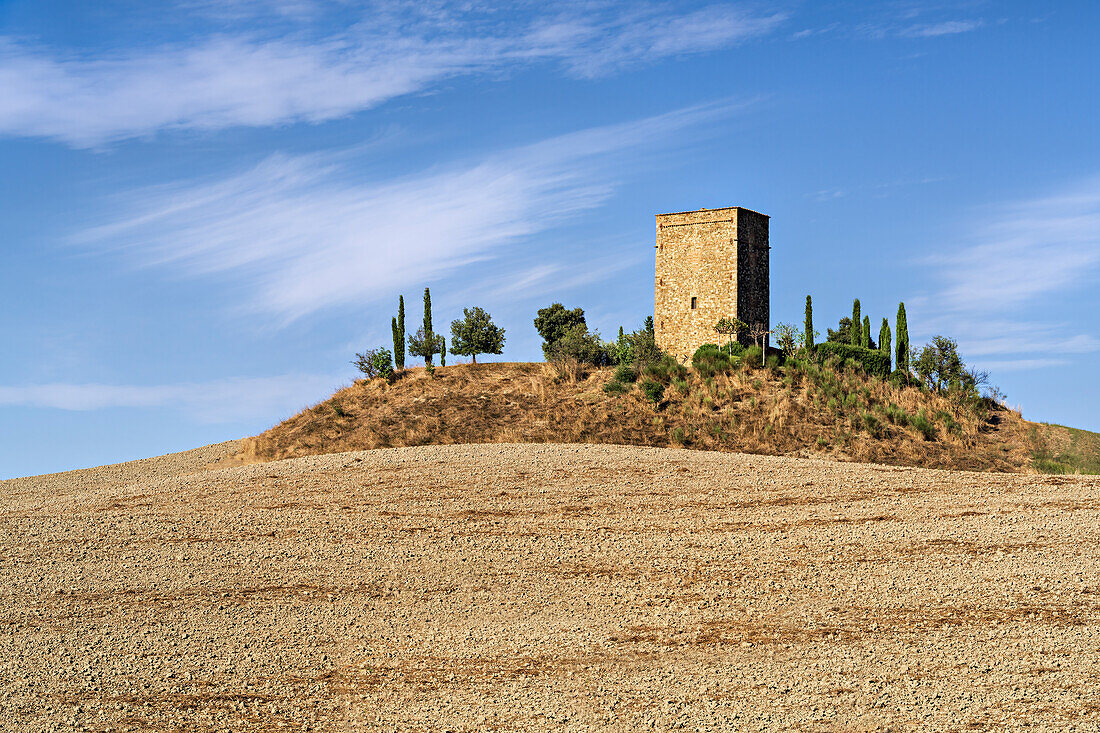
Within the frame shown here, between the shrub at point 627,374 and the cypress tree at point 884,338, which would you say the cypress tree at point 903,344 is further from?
the shrub at point 627,374

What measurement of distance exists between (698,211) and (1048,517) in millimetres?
24429

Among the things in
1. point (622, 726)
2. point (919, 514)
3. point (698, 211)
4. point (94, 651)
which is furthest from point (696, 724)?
point (698, 211)

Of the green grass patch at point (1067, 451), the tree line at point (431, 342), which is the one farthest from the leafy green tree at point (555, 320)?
the green grass patch at point (1067, 451)

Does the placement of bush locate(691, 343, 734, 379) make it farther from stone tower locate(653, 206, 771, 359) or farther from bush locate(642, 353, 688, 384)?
stone tower locate(653, 206, 771, 359)

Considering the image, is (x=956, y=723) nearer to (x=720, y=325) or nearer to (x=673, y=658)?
(x=673, y=658)

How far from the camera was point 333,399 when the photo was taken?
38.2m

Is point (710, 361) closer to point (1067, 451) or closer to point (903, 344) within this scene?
point (903, 344)

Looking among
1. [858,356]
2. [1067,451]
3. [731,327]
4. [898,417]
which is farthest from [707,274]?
[1067,451]

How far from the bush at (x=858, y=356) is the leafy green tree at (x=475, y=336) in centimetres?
1488

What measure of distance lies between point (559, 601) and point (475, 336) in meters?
30.7

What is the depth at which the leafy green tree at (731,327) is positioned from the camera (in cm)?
4044

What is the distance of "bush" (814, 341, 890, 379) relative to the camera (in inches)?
1458

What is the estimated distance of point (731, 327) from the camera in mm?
40562

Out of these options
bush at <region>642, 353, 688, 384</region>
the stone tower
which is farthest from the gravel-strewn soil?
the stone tower
